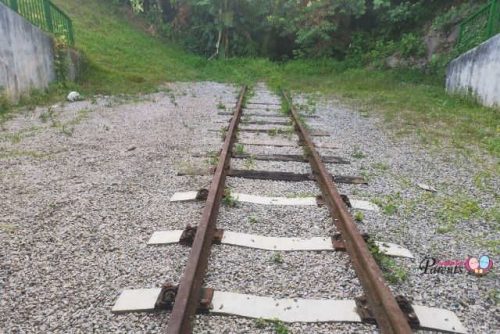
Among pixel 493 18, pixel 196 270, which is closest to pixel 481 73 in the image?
pixel 493 18

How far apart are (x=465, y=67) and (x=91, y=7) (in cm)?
2018

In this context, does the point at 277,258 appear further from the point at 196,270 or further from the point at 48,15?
the point at 48,15

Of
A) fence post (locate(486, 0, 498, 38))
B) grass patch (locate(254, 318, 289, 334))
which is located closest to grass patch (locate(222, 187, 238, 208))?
grass patch (locate(254, 318, 289, 334))

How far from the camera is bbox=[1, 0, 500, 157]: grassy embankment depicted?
335 inches

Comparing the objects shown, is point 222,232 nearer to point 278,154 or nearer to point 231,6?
point 278,154

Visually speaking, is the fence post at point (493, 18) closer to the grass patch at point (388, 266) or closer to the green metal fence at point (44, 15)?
the grass patch at point (388, 266)

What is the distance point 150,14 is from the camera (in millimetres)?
26391

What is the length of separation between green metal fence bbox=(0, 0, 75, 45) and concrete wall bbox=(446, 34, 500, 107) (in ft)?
35.4

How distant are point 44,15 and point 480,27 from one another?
1242 cm

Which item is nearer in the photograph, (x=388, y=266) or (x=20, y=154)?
(x=388, y=266)

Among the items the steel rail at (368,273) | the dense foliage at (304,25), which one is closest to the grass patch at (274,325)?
the steel rail at (368,273)

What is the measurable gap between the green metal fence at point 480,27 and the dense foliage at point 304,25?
276cm

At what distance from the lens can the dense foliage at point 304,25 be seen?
17.6 m

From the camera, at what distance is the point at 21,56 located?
10328 millimetres
